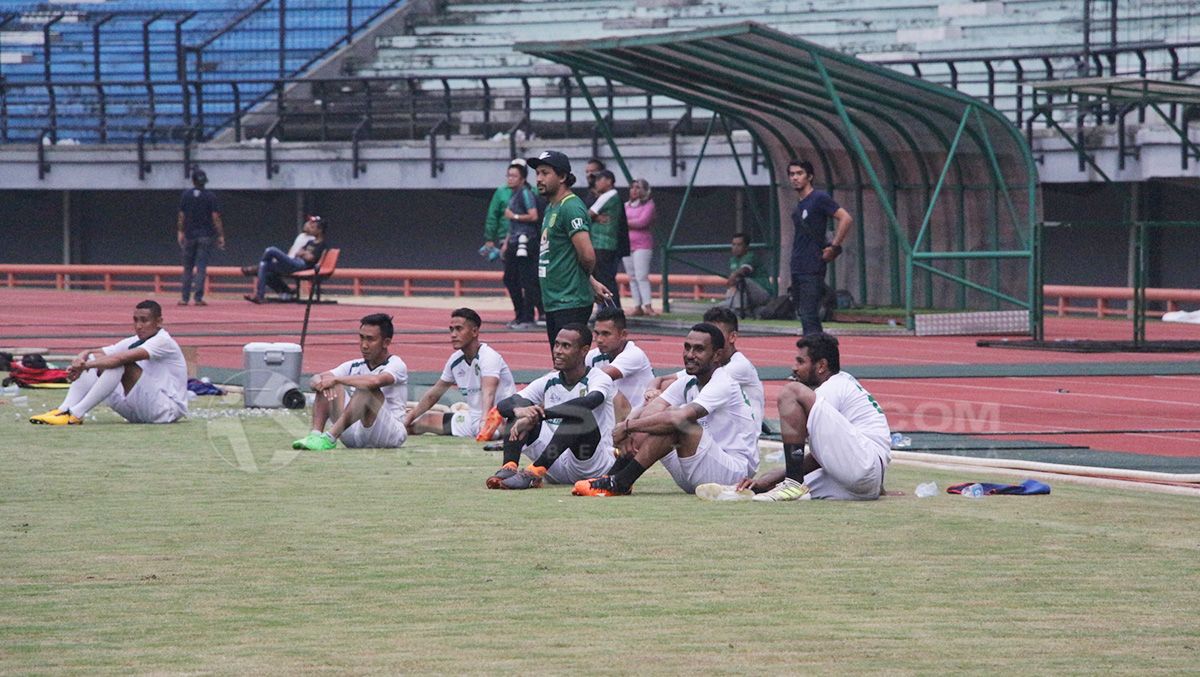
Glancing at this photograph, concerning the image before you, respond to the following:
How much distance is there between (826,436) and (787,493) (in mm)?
433

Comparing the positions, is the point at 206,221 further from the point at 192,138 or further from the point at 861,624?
the point at 861,624

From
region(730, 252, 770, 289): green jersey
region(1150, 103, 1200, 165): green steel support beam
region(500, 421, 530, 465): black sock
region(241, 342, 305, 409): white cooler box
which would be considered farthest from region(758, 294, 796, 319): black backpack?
region(500, 421, 530, 465): black sock

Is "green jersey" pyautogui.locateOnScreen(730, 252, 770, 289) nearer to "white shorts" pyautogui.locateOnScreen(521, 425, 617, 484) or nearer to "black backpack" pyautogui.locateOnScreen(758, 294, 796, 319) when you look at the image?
"black backpack" pyautogui.locateOnScreen(758, 294, 796, 319)

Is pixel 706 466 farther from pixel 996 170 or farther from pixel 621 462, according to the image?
pixel 996 170

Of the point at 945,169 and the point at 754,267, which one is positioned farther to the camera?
the point at 754,267

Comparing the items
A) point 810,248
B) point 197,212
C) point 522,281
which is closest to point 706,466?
point 810,248

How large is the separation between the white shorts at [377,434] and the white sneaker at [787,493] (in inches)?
132

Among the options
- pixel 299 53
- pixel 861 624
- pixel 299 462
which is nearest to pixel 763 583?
pixel 861 624

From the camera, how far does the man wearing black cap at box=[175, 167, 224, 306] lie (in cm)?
2702

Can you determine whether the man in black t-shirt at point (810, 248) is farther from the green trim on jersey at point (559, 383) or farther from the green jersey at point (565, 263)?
the green trim on jersey at point (559, 383)

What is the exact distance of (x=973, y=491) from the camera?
9406mm

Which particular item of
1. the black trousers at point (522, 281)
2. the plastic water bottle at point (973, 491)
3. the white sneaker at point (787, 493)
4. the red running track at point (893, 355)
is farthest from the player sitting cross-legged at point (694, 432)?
the black trousers at point (522, 281)

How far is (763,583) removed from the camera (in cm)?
689

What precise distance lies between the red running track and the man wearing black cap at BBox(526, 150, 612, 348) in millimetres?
2393
